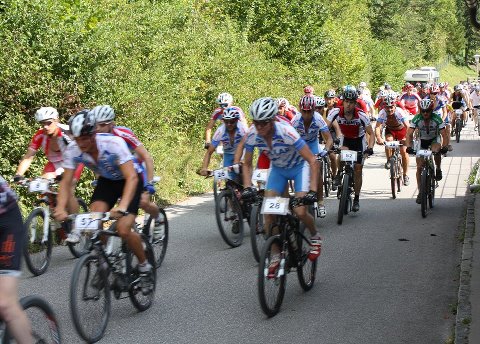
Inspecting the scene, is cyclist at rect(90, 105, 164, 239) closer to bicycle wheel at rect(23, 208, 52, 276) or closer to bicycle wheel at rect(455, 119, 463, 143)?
bicycle wheel at rect(23, 208, 52, 276)

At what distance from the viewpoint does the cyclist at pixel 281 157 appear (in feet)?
27.1

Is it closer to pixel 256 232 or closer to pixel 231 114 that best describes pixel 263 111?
pixel 256 232

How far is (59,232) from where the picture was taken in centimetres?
1106

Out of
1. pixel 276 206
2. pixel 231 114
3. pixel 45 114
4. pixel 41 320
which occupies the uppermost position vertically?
pixel 45 114

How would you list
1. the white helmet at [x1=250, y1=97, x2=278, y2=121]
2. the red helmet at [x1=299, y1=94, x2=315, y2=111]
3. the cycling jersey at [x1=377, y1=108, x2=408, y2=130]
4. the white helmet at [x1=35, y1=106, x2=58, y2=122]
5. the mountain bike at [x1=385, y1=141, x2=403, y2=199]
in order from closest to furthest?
the white helmet at [x1=250, y1=97, x2=278, y2=121] < the white helmet at [x1=35, y1=106, x2=58, y2=122] < the red helmet at [x1=299, y1=94, x2=315, y2=111] < the mountain bike at [x1=385, y1=141, x2=403, y2=199] < the cycling jersey at [x1=377, y1=108, x2=408, y2=130]

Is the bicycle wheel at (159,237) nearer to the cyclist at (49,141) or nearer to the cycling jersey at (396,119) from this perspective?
the cyclist at (49,141)

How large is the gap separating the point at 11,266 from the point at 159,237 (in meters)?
5.02

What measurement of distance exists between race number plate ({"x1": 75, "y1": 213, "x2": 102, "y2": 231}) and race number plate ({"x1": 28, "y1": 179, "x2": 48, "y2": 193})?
316cm

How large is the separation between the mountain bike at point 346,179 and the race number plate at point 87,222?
6875 millimetres

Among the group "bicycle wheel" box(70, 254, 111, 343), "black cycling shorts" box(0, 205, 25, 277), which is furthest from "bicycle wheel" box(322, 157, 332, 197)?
"black cycling shorts" box(0, 205, 25, 277)

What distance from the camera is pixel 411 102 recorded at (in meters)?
25.3

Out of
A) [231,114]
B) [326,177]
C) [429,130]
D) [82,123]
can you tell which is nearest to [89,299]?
[82,123]

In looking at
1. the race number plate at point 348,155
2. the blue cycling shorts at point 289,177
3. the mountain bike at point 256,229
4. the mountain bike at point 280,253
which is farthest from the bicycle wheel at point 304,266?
the race number plate at point 348,155

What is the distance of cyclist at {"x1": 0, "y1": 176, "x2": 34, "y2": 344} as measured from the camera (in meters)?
4.95
